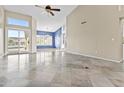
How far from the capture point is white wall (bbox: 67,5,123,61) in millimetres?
8195

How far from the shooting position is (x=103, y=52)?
9.19 metres

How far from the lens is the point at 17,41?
539 inches

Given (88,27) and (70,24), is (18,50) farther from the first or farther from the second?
(88,27)

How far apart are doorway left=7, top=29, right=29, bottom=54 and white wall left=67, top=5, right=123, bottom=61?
4.25 metres

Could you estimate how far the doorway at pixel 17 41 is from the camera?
12.7 metres

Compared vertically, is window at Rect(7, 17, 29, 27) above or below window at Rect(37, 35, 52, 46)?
above

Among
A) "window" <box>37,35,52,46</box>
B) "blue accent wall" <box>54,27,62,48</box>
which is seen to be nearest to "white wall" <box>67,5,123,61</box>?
"blue accent wall" <box>54,27,62,48</box>

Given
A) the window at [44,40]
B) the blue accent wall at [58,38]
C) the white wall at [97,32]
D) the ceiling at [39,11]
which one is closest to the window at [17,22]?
the ceiling at [39,11]

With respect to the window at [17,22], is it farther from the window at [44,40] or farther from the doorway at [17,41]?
the window at [44,40]

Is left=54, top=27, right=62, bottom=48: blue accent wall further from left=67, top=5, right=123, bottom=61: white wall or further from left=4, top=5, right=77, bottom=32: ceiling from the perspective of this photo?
left=67, top=5, right=123, bottom=61: white wall

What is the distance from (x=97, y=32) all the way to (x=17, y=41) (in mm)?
7404

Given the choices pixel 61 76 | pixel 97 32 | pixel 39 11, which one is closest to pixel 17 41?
pixel 39 11
